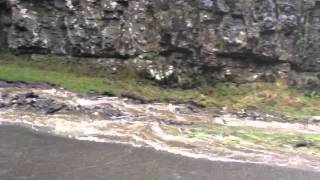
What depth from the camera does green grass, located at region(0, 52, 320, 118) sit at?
26094 millimetres

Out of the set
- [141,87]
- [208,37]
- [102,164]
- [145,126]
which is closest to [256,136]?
[145,126]

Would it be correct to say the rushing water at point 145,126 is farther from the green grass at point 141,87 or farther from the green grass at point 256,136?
the green grass at point 141,87

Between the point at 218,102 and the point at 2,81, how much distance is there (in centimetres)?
1094

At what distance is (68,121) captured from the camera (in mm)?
20609

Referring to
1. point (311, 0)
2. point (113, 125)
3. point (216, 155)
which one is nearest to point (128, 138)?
point (113, 125)

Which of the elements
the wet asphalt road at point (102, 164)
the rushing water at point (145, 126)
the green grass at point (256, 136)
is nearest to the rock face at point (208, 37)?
the rushing water at point (145, 126)

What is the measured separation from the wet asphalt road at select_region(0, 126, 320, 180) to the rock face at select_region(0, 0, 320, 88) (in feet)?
37.1

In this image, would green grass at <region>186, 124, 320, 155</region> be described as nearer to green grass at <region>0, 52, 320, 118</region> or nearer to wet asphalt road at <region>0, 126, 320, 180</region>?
wet asphalt road at <region>0, 126, 320, 180</region>

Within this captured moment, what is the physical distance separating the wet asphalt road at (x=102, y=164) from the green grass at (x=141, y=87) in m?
9.10

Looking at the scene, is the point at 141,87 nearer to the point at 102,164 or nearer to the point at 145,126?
the point at 145,126

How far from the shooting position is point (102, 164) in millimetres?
14906

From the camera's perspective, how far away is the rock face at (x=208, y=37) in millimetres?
27656

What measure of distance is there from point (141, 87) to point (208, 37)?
14.5ft

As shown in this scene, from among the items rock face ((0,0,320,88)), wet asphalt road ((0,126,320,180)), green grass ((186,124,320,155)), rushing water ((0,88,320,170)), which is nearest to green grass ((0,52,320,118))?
rock face ((0,0,320,88))
